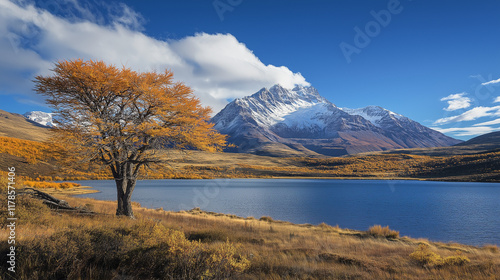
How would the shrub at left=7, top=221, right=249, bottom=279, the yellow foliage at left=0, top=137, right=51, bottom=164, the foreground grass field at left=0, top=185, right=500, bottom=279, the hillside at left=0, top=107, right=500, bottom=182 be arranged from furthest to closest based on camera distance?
the hillside at left=0, top=107, right=500, bottom=182, the yellow foliage at left=0, top=137, right=51, bottom=164, the foreground grass field at left=0, top=185, right=500, bottom=279, the shrub at left=7, top=221, right=249, bottom=279

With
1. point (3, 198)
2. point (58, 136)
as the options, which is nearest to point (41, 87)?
point (58, 136)

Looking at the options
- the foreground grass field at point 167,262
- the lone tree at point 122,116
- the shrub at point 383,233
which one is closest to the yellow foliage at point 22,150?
the lone tree at point 122,116

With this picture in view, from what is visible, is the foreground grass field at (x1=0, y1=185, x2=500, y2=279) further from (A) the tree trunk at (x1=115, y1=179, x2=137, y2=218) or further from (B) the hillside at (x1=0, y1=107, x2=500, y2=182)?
(B) the hillside at (x1=0, y1=107, x2=500, y2=182)

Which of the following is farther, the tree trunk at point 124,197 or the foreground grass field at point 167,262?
the tree trunk at point 124,197

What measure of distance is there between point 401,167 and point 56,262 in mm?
169723

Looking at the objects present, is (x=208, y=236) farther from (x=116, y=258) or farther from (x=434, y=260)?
(x=434, y=260)

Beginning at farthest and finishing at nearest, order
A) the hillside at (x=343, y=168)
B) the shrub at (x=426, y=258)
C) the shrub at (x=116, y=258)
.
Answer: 1. the hillside at (x=343, y=168)
2. the shrub at (x=426, y=258)
3. the shrub at (x=116, y=258)

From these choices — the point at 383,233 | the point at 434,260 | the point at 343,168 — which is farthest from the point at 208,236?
the point at 343,168

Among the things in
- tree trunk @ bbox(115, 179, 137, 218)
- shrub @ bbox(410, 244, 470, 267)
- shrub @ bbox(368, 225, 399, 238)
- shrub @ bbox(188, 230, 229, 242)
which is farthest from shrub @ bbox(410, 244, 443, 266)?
tree trunk @ bbox(115, 179, 137, 218)

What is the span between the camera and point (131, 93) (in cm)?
1848

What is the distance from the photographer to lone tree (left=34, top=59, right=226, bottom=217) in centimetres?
1703

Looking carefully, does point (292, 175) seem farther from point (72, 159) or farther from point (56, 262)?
point (56, 262)

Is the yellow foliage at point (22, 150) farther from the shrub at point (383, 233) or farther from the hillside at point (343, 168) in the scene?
the shrub at point (383, 233)

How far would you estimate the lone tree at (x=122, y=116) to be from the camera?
55.9ft
